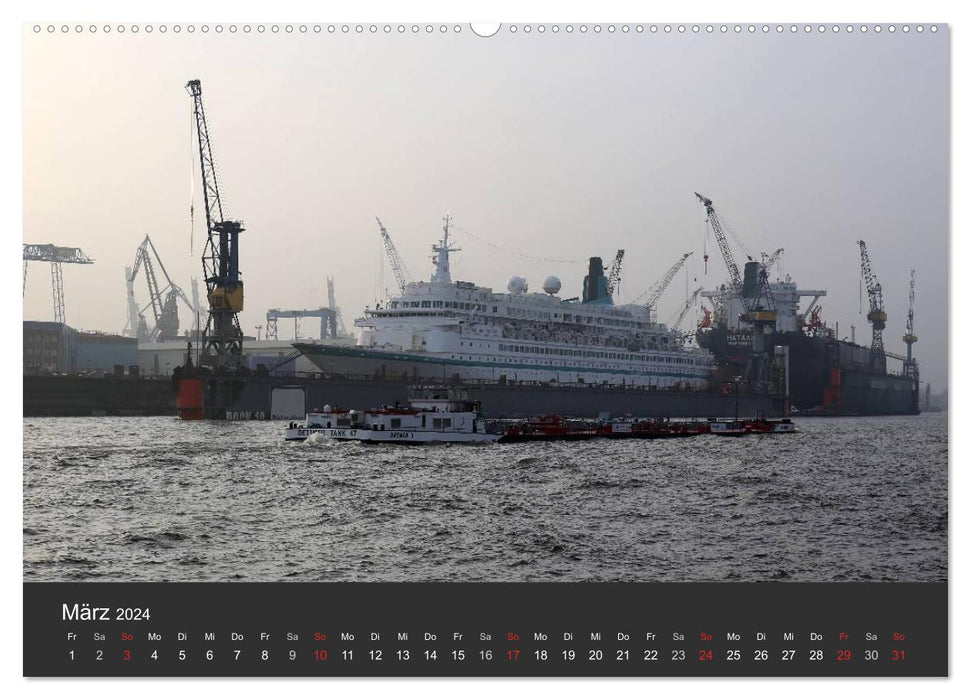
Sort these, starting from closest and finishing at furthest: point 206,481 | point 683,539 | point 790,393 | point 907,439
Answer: point 683,539
point 206,481
point 907,439
point 790,393

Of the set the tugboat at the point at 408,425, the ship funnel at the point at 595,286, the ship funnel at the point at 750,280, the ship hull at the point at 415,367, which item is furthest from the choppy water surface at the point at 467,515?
the ship funnel at the point at 750,280

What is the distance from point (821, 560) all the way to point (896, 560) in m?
1.78

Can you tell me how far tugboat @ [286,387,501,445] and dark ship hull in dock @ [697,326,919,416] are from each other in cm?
7606

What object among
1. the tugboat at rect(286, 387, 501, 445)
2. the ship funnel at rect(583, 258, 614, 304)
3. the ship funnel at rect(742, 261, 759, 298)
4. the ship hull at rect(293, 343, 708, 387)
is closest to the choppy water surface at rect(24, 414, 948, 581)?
the tugboat at rect(286, 387, 501, 445)

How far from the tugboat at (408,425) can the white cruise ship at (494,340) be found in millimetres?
30910

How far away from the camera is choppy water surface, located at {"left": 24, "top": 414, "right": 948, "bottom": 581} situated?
937 inches

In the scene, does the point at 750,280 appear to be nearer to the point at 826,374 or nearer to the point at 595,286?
the point at 826,374

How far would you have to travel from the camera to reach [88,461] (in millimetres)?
44438

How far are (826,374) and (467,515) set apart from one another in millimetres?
106593

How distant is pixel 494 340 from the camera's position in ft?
348

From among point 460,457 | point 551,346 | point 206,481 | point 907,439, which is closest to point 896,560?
point 206,481

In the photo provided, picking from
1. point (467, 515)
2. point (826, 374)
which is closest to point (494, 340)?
point (826, 374)

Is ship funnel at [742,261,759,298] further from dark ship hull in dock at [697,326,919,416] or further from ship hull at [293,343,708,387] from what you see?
ship hull at [293,343,708,387]

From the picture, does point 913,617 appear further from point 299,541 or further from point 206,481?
point 206,481
